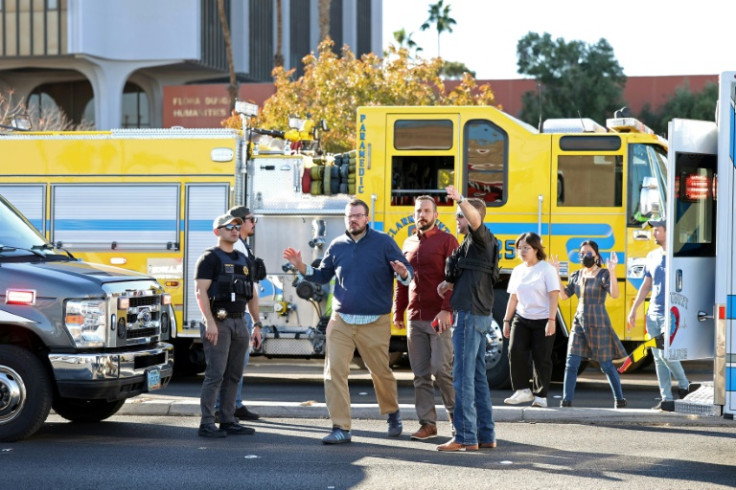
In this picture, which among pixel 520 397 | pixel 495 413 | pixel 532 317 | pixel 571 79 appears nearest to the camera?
pixel 495 413

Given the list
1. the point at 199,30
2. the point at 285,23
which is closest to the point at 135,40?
the point at 199,30

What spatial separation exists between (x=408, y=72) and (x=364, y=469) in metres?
25.4

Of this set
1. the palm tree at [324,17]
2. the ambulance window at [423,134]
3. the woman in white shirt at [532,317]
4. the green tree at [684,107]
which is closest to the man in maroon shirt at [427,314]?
the woman in white shirt at [532,317]

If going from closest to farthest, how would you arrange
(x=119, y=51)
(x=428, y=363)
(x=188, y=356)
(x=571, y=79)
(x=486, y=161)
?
1. (x=428, y=363)
2. (x=486, y=161)
3. (x=188, y=356)
4. (x=571, y=79)
5. (x=119, y=51)

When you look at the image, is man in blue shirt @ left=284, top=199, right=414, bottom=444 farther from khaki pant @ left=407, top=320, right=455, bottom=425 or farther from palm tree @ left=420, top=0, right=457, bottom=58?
palm tree @ left=420, top=0, right=457, bottom=58

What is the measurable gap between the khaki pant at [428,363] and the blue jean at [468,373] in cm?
46

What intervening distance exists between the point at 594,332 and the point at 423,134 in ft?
10.2

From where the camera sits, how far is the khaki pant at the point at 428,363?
9.66 meters

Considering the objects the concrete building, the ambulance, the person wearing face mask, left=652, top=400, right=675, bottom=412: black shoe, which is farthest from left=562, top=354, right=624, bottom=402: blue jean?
the concrete building

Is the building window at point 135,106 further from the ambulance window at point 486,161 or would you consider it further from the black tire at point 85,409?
the black tire at point 85,409

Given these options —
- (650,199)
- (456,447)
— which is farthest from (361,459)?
(650,199)

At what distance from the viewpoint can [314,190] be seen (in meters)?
13.6

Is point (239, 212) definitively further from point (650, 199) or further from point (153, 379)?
point (650, 199)

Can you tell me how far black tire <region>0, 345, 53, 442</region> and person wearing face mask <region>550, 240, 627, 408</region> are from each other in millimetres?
4726
